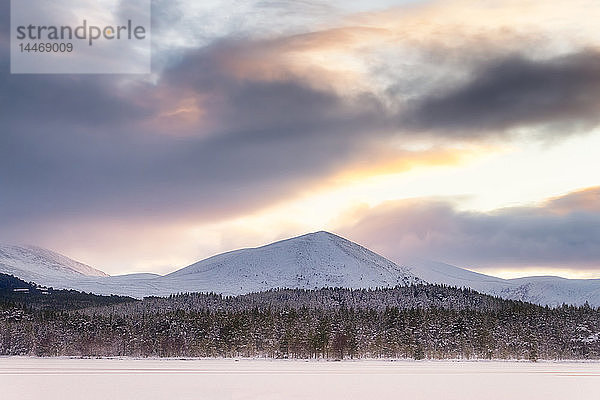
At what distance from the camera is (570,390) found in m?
87.4

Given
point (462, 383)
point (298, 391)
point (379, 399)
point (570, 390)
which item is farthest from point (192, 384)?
point (570, 390)

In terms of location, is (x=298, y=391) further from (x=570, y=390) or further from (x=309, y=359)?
(x=309, y=359)

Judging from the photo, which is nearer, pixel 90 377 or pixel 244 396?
pixel 244 396

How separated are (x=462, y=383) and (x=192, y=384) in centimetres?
3384

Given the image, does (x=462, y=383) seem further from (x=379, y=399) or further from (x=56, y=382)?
(x=56, y=382)

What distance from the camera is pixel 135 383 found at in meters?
90.3

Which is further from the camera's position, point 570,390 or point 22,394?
point 570,390

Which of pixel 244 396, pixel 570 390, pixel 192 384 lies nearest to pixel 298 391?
pixel 244 396

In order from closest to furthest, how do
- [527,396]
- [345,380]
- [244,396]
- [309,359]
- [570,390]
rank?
[244,396] < [527,396] < [570,390] < [345,380] < [309,359]

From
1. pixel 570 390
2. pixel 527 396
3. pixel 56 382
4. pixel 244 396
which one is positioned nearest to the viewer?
pixel 244 396

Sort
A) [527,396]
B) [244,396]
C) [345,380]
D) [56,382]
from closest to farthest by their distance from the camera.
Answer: [244,396], [527,396], [56,382], [345,380]

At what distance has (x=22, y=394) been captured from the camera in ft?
241

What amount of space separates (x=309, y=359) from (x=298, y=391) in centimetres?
11938

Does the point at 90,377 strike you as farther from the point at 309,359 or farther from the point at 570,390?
the point at 309,359
